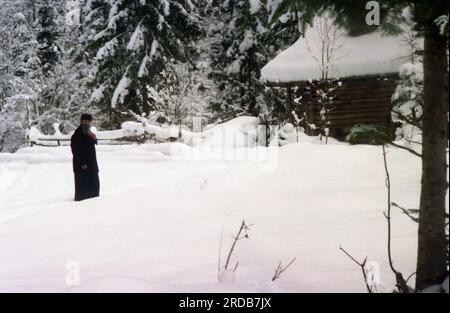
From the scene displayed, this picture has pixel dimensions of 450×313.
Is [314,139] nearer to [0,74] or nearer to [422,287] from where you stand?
[422,287]

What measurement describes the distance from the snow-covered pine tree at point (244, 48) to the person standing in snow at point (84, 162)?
Answer: 1184cm

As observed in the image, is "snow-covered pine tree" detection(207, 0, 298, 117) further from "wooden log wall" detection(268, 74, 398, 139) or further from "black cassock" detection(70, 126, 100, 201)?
"black cassock" detection(70, 126, 100, 201)

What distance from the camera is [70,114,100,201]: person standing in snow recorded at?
8.29 m

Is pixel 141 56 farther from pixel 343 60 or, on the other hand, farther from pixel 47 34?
pixel 343 60

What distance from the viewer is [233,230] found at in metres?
4.67

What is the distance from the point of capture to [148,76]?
71.4ft

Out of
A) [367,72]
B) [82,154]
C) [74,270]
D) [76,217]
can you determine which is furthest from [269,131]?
[74,270]

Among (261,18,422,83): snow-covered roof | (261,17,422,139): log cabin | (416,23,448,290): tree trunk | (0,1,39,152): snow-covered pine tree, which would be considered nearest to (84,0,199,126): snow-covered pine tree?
(0,1,39,152): snow-covered pine tree

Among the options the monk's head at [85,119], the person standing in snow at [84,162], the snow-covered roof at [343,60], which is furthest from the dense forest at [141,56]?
the monk's head at [85,119]

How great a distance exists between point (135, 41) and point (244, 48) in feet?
17.1

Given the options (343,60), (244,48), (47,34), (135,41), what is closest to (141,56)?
(135,41)

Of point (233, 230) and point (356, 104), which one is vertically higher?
point (356, 104)

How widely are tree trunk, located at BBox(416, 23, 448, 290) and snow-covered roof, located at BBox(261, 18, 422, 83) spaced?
1000 cm

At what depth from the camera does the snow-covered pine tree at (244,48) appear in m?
20.2
